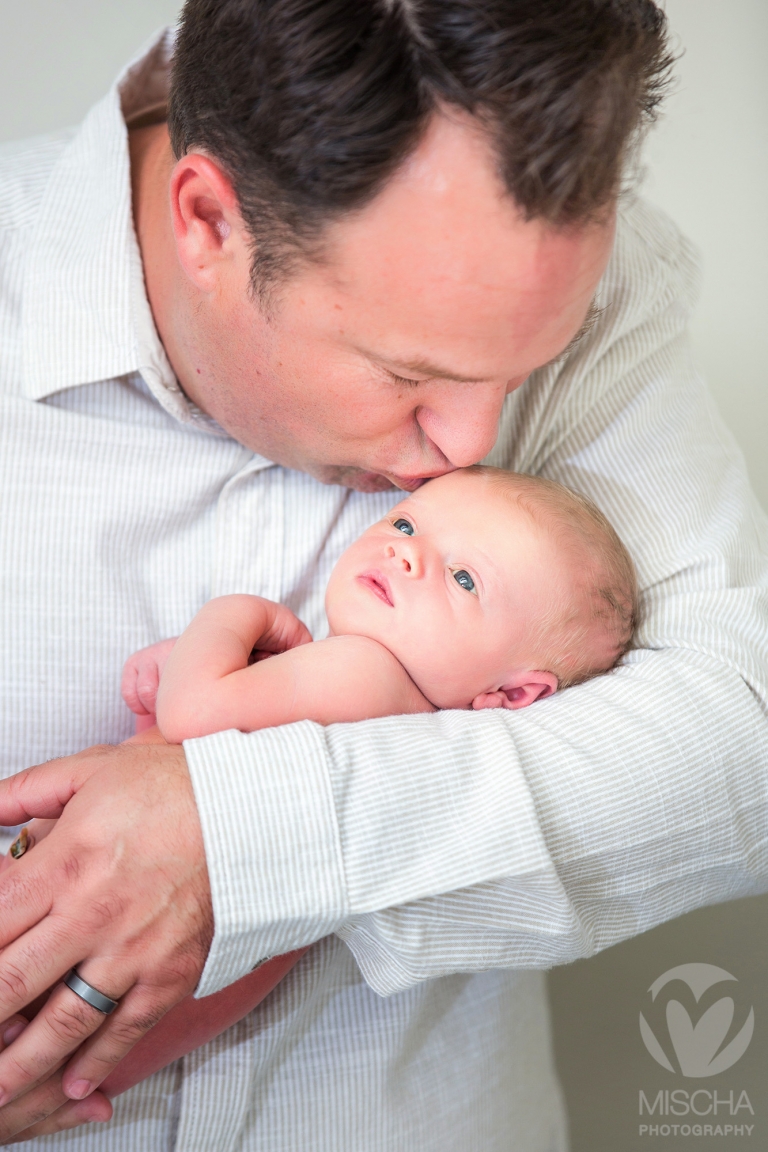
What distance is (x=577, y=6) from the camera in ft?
3.08

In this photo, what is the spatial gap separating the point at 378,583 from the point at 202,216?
0.52m

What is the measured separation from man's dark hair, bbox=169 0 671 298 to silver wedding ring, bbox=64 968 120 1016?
2.62ft

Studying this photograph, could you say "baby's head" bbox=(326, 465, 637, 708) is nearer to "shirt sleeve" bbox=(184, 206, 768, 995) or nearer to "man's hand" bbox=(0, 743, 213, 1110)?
"shirt sleeve" bbox=(184, 206, 768, 995)

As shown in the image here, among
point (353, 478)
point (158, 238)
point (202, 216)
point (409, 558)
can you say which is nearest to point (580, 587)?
point (409, 558)

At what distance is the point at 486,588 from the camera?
1232 millimetres

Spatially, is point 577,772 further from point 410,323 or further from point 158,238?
point 158,238

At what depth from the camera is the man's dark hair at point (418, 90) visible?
90 cm

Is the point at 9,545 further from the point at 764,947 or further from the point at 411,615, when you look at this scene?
the point at 764,947

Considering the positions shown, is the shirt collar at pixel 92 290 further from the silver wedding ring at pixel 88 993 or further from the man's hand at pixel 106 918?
the silver wedding ring at pixel 88 993

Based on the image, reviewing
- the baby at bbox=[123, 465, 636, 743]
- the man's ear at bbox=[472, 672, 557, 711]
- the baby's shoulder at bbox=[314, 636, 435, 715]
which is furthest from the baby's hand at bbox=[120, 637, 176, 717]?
the man's ear at bbox=[472, 672, 557, 711]

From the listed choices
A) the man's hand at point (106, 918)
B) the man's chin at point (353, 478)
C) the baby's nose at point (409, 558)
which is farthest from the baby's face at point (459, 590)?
the man's hand at point (106, 918)

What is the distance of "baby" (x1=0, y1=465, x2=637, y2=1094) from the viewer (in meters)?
1.15

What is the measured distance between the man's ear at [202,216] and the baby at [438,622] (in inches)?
16.0

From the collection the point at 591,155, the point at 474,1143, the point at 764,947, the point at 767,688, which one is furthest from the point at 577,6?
the point at 764,947
